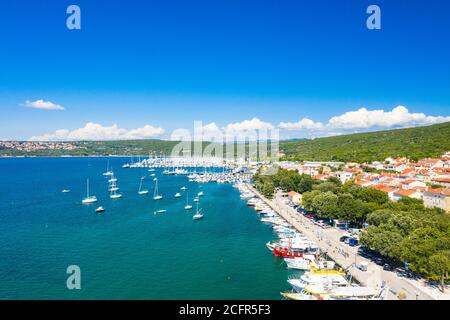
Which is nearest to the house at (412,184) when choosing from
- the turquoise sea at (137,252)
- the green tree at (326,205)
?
the green tree at (326,205)

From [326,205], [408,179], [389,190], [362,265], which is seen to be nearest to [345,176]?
[408,179]

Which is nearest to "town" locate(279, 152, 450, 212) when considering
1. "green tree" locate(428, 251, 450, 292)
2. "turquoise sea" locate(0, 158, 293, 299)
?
"turquoise sea" locate(0, 158, 293, 299)

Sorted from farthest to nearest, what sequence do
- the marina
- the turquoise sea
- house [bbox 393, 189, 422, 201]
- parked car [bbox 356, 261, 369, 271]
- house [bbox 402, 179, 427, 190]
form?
house [bbox 402, 179, 427, 190] → house [bbox 393, 189, 422, 201] → parked car [bbox 356, 261, 369, 271] → the turquoise sea → the marina

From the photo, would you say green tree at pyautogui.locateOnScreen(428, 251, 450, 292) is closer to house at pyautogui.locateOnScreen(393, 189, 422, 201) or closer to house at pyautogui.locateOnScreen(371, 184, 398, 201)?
house at pyautogui.locateOnScreen(393, 189, 422, 201)

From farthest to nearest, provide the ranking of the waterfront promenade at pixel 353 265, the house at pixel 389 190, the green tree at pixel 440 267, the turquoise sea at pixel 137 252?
the house at pixel 389 190 < the turquoise sea at pixel 137 252 < the green tree at pixel 440 267 < the waterfront promenade at pixel 353 265

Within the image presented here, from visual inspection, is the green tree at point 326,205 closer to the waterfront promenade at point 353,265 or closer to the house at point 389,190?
the waterfront promenade at point 353,265

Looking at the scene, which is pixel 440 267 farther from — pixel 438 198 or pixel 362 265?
pixel 438 198
